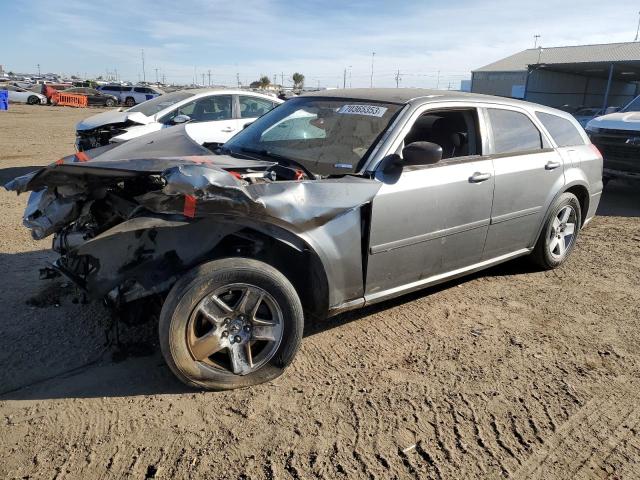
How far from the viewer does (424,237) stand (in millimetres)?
3561

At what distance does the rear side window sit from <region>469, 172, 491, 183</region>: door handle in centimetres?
128

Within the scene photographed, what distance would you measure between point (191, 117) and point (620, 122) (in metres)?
7.39

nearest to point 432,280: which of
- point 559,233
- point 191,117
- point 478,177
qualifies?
point 478,177

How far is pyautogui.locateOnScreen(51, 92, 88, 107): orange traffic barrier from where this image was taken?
37281 millimetres

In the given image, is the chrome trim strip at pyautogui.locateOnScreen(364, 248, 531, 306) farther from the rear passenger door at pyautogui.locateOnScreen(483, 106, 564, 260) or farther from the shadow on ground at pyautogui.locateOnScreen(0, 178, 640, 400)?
the shadow on ground at pyautogui.locateOnScreen(0, 178, 640, 400)

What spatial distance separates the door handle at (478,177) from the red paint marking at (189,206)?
2186mm

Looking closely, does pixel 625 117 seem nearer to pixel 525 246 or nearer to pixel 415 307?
pixel 525 246

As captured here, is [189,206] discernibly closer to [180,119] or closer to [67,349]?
[67,349]

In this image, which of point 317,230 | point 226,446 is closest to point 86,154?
point 317,230

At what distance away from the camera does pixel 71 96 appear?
37.3m

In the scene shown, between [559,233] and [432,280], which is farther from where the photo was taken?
[559,233]

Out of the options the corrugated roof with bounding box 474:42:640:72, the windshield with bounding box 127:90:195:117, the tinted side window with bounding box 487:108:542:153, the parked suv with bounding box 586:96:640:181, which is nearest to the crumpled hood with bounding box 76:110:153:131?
the windshield with bounding box 127:90:195:117

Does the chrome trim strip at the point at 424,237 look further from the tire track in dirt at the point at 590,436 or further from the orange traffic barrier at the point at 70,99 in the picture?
the orange traffic barrier at the point at 70,99

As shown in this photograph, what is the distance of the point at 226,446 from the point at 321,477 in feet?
1.69
